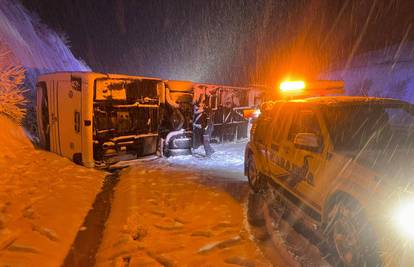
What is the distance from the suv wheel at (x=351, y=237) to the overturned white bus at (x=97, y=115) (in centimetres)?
598

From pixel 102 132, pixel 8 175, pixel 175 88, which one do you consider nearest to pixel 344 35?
pixel 175 88

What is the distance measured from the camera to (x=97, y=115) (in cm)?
765

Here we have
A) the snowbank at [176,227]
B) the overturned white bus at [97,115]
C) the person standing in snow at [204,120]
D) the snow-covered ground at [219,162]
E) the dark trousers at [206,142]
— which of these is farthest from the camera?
the dark trousers at [206,142]

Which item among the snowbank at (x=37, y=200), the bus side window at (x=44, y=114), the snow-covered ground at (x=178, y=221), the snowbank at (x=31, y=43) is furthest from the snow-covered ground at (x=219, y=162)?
the snowbank at (x=31, y=43)

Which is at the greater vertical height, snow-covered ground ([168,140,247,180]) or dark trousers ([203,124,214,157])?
dark trousers ([203,124,214,157])

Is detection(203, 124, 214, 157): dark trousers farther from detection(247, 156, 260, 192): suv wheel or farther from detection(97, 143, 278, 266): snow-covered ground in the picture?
detection(247, 156, 260, 192): suv wheel

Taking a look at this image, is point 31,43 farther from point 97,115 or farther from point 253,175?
point 253,175

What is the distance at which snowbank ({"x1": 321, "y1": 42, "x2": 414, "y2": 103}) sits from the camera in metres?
22.9

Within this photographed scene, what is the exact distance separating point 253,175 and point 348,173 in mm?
3233

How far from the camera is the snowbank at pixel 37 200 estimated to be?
3844 mm

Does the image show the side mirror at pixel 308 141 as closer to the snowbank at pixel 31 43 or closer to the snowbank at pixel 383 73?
the snowbank at pixel 31 43

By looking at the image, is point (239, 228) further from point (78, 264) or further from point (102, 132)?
→ point (102, 132)

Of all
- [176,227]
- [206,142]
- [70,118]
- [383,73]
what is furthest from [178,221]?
[383,73]

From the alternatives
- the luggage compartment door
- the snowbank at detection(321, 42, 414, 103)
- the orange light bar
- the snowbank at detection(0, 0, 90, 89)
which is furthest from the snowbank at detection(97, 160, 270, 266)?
the snowbank at detection(321, 42, 414, 103)
